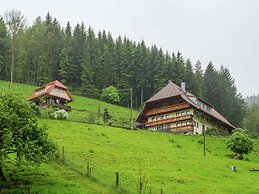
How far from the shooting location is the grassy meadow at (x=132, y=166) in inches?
1428

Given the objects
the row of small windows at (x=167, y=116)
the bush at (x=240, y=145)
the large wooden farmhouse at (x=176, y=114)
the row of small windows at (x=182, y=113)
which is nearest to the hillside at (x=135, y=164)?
the bush at (x=240, y=145)

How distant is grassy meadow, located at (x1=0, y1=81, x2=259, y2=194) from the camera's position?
3628 cm

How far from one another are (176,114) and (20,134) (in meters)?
56.7

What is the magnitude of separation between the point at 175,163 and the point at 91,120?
2895 centimetres

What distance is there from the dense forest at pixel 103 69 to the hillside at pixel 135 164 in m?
52.8

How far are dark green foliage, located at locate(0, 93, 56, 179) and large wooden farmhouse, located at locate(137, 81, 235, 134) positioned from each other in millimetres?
52364

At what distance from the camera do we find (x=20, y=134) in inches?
1323

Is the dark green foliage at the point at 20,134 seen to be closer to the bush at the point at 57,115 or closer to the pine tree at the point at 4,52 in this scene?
the bush at the point at 57,115

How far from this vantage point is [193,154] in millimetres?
60219

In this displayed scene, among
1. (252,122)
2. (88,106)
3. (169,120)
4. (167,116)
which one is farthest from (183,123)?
(252,122)

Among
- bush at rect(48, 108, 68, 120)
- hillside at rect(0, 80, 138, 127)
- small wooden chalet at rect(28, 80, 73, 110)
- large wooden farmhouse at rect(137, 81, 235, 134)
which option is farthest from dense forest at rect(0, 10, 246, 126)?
bush at rect(48, 108, 68, 120)

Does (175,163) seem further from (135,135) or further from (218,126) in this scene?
(218,126)

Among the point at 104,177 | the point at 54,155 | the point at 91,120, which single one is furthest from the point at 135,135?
the point at 54,155

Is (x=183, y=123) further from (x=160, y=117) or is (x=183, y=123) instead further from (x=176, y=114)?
(x=160, y=117)
